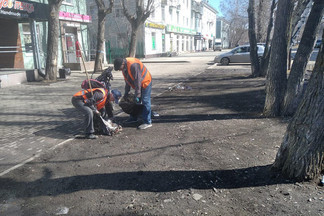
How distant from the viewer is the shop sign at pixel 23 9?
10.4 meters

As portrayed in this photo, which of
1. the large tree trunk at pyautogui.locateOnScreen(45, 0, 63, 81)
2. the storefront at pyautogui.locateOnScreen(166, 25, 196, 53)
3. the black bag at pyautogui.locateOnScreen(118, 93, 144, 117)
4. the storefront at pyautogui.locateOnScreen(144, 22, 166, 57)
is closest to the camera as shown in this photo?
the black bag at pyautogui.locateOnScreen(118, 93, 144, 117)

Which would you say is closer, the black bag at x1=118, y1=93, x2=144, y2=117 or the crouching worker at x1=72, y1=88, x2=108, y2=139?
the crouching worker at x1=72, y1=88, x2=108, y2=139

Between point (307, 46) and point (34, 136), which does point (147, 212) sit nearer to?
point (34, 136)

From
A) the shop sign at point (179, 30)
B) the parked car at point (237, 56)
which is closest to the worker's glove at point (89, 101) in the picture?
the parked car at point (237, 56)

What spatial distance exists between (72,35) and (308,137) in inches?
738

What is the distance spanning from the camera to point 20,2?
11.0 metres

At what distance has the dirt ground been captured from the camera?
2701 mm

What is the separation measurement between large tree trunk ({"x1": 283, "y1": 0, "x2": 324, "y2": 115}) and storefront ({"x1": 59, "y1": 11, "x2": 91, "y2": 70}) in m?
14.3

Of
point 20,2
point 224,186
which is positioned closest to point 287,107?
point 224,186

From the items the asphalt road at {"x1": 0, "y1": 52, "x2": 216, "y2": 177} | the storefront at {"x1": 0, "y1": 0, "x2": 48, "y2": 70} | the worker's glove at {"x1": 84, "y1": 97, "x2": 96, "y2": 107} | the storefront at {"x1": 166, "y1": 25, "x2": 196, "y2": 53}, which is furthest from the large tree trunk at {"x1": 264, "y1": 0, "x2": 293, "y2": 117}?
the storefront at {"x1": 166, "y1": 25, "x2": 196, "y2": 53}

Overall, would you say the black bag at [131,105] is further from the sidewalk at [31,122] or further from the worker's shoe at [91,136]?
the sidewalk at [31,122]

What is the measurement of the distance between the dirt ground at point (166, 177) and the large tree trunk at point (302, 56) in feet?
1.76

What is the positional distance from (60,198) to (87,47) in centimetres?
1931

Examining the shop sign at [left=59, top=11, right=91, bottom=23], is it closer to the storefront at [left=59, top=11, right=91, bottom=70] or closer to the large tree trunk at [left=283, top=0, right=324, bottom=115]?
the storefront at [left=59, top=11, right=91, bottom=70]
